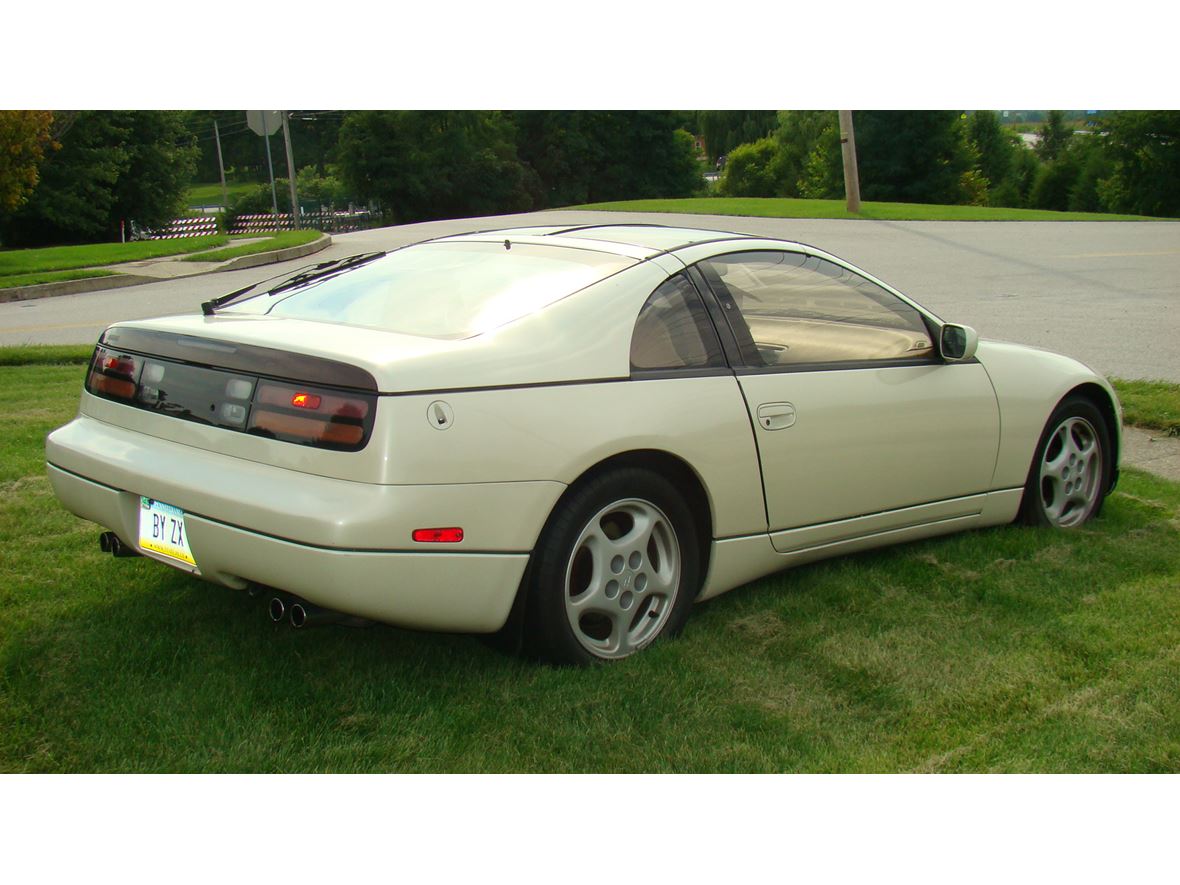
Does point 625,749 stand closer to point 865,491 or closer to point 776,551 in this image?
point 776,551

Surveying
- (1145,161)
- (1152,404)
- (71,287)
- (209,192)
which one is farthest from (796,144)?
(1152,404)

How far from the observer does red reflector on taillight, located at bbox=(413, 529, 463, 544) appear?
3.32 m

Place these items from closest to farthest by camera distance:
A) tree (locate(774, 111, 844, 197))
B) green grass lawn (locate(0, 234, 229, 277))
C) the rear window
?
the rear window, green grass lawn (locate(0, 234, 229, 277)), tree (locate(774, 111, 844, 197))

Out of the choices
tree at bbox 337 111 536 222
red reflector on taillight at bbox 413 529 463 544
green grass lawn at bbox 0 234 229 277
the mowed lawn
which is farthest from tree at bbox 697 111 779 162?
red reflector on taillight at bbox 413 529 463 544

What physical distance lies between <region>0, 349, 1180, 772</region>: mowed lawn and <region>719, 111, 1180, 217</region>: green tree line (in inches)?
2250

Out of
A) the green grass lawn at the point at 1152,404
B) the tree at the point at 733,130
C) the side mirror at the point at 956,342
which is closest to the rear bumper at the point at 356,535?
the side mirror at the point at 956,342

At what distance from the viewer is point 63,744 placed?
3191 millimetres

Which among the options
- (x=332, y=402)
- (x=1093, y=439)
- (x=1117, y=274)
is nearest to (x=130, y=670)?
(x=332, y=402)

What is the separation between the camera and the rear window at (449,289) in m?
3.84

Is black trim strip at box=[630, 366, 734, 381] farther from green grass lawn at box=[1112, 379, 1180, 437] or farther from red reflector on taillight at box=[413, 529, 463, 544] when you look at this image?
green grass lawn at box=[1112, 379, 1180, 437]

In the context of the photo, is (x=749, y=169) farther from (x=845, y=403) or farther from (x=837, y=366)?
(x=845, y=403)

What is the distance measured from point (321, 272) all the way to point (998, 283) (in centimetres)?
1415

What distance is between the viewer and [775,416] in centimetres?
421

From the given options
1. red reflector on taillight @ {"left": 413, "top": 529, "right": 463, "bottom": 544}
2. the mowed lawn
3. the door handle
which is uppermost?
the door handle
